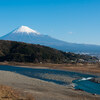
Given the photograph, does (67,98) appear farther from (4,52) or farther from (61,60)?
(4,52)

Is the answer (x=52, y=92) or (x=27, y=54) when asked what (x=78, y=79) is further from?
(x=27, y=54)

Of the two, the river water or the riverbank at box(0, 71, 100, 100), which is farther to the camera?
the river water

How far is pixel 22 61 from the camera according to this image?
7788cm

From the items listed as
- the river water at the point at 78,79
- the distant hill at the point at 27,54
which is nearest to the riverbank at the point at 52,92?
the river water at the point at 78,79

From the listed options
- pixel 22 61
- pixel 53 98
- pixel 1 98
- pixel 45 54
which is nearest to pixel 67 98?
pixel 53 98

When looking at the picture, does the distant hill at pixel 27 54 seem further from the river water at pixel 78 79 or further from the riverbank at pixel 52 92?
the riverbank at pixel 52 92

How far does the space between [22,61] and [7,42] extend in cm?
2343

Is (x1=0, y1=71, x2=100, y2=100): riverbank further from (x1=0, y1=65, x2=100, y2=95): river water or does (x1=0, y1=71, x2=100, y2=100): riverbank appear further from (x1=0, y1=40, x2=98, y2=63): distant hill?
(x1=0, y1=40, x2=98, y2=63): distant hill

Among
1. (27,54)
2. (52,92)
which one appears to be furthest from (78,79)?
(27,54)

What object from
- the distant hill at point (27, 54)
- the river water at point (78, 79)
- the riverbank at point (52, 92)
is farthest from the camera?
the distant hill at point (27, 54)

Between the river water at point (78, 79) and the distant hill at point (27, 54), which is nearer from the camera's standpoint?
the river water at point (78, 79)

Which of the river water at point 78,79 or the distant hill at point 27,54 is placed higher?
the distant hill at point 27,54

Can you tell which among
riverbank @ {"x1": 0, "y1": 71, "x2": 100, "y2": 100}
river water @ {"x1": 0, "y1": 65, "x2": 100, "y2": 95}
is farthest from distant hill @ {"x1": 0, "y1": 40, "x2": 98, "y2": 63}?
riverbank @ {"x1": 0, "y1": 71, "x2": 100, "y2": 100}

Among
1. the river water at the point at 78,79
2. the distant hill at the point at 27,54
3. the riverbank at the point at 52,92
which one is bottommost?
the river water at the point at 78,79
